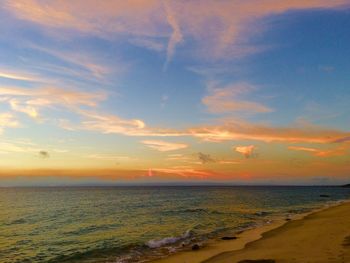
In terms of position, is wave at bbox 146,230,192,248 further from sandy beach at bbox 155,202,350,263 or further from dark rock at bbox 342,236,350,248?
dark rock at bbox 342,236,350,248

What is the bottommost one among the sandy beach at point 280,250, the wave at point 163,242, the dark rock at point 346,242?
the wave at point 163,242

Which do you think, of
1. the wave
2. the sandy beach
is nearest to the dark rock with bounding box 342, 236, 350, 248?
the sandy beach

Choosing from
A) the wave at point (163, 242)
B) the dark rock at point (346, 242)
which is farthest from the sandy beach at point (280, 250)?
the wave at point (163, 242)

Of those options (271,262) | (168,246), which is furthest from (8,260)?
(271,262)

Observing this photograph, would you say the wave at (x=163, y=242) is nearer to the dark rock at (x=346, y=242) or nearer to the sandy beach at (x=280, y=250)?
the sandy beach at (x=280, y=250)

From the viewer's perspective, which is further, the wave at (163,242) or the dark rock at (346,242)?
the wave at (163,242)

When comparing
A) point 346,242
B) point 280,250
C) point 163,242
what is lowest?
point 163,242

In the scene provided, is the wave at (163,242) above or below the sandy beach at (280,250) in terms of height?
below

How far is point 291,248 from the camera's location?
75.3ft

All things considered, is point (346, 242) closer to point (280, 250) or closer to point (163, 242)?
point (280, 250)

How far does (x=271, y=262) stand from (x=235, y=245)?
29.4 feet

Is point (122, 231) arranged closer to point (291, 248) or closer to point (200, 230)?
point (200, 230)

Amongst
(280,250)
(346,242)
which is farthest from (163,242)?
(346,242)

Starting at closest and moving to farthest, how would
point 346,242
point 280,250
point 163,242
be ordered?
point 280,250, point 346,242, point 163,242
